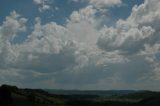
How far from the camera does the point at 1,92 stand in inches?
7805

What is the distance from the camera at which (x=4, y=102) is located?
194m

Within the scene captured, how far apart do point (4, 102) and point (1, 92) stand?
7.10m
